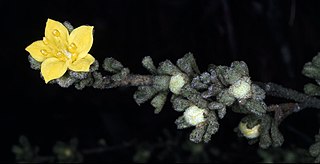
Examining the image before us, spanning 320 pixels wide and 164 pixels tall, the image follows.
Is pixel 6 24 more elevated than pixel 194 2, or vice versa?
pixel 6 24

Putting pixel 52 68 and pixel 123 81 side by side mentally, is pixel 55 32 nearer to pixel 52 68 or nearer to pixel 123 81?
pixel 52 68

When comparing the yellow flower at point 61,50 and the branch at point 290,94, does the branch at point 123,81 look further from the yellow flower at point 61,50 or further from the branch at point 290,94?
the branch at point 290,94

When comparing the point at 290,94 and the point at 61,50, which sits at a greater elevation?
the point at 61,50

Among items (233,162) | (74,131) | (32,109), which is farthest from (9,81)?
(233,162)

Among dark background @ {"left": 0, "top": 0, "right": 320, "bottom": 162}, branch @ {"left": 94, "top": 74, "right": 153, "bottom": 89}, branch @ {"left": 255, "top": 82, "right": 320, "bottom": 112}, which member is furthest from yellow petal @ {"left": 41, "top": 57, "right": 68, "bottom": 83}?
dark background @ {"left": 0, "top": 0, "right": 320, "bottom": 162}

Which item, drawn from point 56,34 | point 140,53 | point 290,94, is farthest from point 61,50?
point 140,53

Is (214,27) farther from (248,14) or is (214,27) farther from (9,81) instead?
(9,81)

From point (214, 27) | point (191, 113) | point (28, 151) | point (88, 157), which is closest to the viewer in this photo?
point (191, 113)
